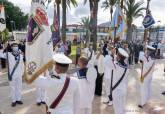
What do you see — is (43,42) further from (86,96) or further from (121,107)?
(121,107)

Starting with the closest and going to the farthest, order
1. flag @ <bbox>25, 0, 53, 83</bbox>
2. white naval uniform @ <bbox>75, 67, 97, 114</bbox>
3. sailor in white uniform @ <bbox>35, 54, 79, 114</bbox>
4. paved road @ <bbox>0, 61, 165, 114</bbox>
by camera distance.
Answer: sailor in white uniform @ <bbox>35, 54, 79, 114</bbox>
flag @ <bbox>25, 0, 53, 83</bbox>
white naval uniform @ <bbox>75, 67, 97, 114</bbox>
paved road @ <bbox>0, 61, 165, 114</bbox>

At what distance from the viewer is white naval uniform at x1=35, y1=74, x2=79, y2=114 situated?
4.79m

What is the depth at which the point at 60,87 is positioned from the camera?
4812 millimetres

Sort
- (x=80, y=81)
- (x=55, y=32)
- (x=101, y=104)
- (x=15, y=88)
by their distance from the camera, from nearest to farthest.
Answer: (x=80, y=81) → (x=15, y=88) → (x=101, y=104) → (x=55, y=32)

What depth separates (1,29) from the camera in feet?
39.1

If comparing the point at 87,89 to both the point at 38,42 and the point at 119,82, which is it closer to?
the point at 119,82

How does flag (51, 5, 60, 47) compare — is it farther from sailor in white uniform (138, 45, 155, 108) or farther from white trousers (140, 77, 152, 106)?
white trousers (140, 77, 152, 106)

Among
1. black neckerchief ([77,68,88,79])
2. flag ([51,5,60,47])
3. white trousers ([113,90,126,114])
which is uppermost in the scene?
flag ([51,5,60,47])

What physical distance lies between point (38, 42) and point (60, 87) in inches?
35.6

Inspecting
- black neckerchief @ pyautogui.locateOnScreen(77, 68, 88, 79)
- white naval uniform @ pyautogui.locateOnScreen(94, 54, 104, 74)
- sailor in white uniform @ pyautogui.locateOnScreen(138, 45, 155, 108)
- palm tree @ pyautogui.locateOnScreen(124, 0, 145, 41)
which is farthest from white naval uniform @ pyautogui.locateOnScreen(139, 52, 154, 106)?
palm tree @ pyautogui.locateOnScreen(124, 0, 145, 41)

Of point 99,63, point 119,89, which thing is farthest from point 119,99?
point 99,63

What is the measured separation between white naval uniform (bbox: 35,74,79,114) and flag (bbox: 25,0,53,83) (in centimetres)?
29

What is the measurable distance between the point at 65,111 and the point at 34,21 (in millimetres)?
1504

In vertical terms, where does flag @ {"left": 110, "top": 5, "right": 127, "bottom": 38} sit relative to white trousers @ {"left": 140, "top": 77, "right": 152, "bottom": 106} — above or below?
above
